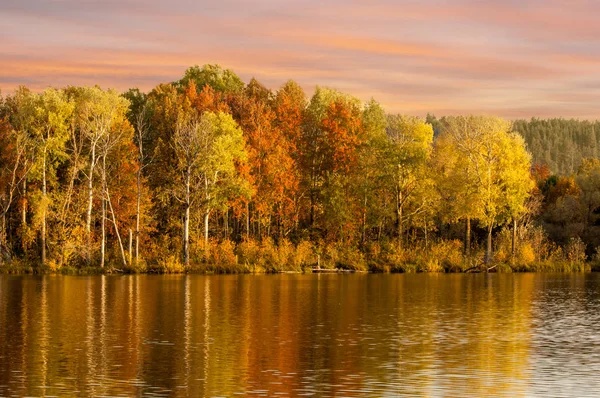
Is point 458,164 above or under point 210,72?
under

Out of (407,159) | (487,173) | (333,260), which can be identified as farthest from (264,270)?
(487,173)

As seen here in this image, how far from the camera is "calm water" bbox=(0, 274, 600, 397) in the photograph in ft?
78.3

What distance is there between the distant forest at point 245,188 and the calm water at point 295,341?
61.2 ft

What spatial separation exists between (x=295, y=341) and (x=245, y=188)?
153ft

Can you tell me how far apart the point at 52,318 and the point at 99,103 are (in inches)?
1805

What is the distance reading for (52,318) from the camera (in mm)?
39438

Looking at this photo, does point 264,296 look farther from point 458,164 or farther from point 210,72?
point 210,72

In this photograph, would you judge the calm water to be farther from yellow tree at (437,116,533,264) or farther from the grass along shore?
yellow tree at (437,116,533,264)

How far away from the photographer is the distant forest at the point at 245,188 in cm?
7700

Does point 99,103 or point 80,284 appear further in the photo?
point 99,103

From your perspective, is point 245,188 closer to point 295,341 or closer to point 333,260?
point 333,260

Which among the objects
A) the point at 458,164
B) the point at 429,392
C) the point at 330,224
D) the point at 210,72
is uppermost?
the point at 210,72

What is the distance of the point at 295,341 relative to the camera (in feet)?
108

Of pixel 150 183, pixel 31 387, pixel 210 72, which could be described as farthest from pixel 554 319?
pixel 210 72
